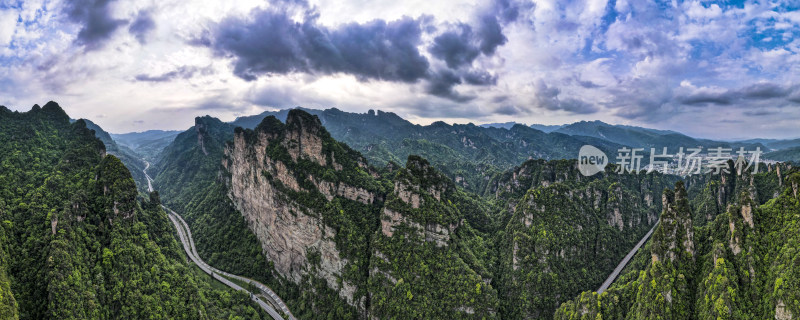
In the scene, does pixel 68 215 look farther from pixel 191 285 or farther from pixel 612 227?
pixel 612 227

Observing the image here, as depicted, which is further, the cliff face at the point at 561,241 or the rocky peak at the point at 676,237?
the cliff face at the point at 561,241

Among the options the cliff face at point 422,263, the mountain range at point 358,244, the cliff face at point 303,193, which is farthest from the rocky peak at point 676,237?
the cliff face at point 303,193

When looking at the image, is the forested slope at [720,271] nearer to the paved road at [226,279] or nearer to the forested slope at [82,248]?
the paved road at [226,279]

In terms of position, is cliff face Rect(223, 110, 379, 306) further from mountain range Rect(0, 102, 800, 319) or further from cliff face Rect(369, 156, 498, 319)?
cliff face Rect(369, 156, 498, 319)

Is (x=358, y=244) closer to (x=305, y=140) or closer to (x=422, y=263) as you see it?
(x=422, y=263)

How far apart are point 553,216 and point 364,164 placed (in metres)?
53.2

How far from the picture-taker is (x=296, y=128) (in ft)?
301

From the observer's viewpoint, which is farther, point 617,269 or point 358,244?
point 617,269

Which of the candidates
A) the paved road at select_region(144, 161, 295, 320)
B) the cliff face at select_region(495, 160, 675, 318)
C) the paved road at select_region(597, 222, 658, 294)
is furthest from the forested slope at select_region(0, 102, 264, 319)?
the paved road at select_region(597, 222, 658, 294)

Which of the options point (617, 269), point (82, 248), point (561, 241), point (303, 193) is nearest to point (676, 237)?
point (561, 241)

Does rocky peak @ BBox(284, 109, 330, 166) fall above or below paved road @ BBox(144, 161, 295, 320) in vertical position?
above

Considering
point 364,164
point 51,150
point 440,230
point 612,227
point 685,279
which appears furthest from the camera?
point 612,227

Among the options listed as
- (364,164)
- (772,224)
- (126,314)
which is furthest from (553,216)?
(126,314)

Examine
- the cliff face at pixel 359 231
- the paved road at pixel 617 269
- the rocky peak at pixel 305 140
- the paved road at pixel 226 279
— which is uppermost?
the rocky peak at pixel 305 140
